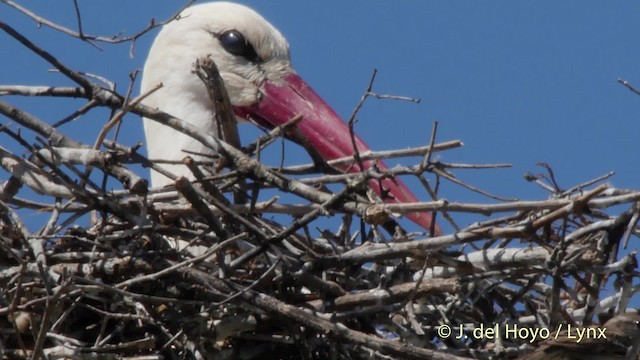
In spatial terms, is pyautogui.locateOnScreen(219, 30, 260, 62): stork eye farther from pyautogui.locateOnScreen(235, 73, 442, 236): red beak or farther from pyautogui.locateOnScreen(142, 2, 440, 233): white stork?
pyautogui.locateOnScreen(235, 73, 442, 236): red beak

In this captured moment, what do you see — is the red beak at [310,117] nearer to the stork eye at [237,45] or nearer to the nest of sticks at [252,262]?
the stork eye at [237,45]

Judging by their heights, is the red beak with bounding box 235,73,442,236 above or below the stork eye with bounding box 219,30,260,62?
below

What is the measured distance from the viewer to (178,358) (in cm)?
386

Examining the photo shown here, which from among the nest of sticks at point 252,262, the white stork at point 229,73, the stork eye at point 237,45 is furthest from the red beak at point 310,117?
the nest of sticks at point 252,262

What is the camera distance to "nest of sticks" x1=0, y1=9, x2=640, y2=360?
12.1ft

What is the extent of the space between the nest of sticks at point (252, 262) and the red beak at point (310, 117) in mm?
805

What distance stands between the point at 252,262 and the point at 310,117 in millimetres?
1411

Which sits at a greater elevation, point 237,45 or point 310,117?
point 237,45

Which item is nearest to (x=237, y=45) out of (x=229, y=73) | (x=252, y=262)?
(x=229, y=73)

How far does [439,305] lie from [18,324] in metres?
1.17

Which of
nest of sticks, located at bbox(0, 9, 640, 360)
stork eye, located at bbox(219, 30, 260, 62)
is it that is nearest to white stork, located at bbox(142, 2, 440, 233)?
stork eye, located at bbox(219, 30, 260, 62)

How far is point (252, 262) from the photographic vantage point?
13.1ft

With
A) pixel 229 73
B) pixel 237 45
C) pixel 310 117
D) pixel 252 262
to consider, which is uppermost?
pixel 237 45

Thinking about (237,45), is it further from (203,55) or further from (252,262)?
(252,262)
